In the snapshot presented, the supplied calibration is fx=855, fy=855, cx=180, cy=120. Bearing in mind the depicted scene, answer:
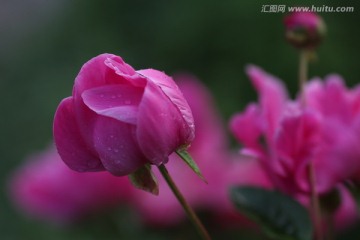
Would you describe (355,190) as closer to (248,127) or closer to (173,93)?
A: (248,127)

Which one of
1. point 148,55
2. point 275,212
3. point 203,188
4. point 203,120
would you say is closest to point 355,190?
point 275,212

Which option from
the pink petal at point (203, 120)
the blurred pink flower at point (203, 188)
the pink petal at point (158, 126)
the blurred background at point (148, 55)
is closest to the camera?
the pink petal at point (158, 126)

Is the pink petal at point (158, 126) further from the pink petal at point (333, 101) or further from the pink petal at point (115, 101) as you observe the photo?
the pink petal at point (333, 101)

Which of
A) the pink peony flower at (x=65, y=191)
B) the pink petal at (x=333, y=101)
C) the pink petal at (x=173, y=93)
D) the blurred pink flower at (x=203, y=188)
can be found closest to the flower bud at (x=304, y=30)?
the pink petal at (x=333, y=101)

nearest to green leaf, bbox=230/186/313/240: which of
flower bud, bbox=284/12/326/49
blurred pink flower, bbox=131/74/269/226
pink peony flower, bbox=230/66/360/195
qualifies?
pink peony flower, bbox=230/66/360/195

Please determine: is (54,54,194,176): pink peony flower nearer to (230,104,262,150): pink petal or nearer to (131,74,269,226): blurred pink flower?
(230,104,262,150): pink petal

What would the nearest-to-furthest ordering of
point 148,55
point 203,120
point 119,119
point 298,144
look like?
point 119,119, point 298,144, point 203,120, point 148,55
